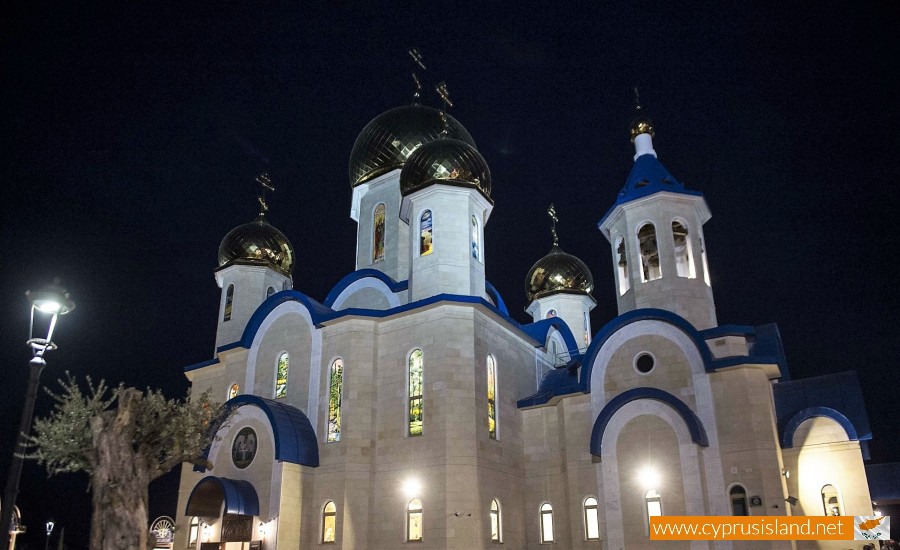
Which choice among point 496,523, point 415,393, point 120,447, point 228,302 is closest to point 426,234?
point 415,393

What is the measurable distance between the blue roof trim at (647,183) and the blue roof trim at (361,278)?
5.31 meters

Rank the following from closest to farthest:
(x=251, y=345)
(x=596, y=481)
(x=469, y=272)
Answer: (x=596, y=481) → (x=469, y=272) → (x=251, y=345)

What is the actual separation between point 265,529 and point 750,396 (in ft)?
32.2

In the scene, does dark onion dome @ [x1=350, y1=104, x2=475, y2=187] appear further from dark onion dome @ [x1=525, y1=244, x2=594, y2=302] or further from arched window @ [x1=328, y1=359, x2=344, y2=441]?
arched window @ [x1=328, y1=359, x2=344, y2=441]

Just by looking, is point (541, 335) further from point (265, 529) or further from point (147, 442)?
point (147, 442)

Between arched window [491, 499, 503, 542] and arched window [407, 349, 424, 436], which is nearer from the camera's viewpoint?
arched window [491, 499, 503, 542]

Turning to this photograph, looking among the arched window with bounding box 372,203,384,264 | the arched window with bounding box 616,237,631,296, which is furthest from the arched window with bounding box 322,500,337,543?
the arched window with bounding box 616,237,631,296

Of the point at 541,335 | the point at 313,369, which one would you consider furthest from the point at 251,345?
the point at 541,335

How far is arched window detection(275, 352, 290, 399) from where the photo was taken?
16.0m

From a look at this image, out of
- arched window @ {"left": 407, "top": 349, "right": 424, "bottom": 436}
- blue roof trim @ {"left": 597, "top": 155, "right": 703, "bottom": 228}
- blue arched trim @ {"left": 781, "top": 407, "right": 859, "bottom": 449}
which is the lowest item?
blue arched trim @ {"left": 781, "top": 407, "right": 859, "bottom": 449}

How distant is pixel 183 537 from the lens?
1536cm

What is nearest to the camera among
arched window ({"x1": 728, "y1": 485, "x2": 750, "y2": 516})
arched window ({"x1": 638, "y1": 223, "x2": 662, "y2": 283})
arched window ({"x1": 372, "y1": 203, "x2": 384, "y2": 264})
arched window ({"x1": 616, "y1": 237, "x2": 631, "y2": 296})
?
arched window ({"x1": 728, "y1": 485, "x2": 750, "y2": 516})

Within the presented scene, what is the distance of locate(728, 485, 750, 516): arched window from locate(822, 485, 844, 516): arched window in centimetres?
228

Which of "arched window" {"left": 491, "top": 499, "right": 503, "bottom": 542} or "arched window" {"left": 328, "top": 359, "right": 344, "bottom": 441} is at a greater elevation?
"arched window" {"left": 328, "top": 359, "right": 344, "bottom": 441}
